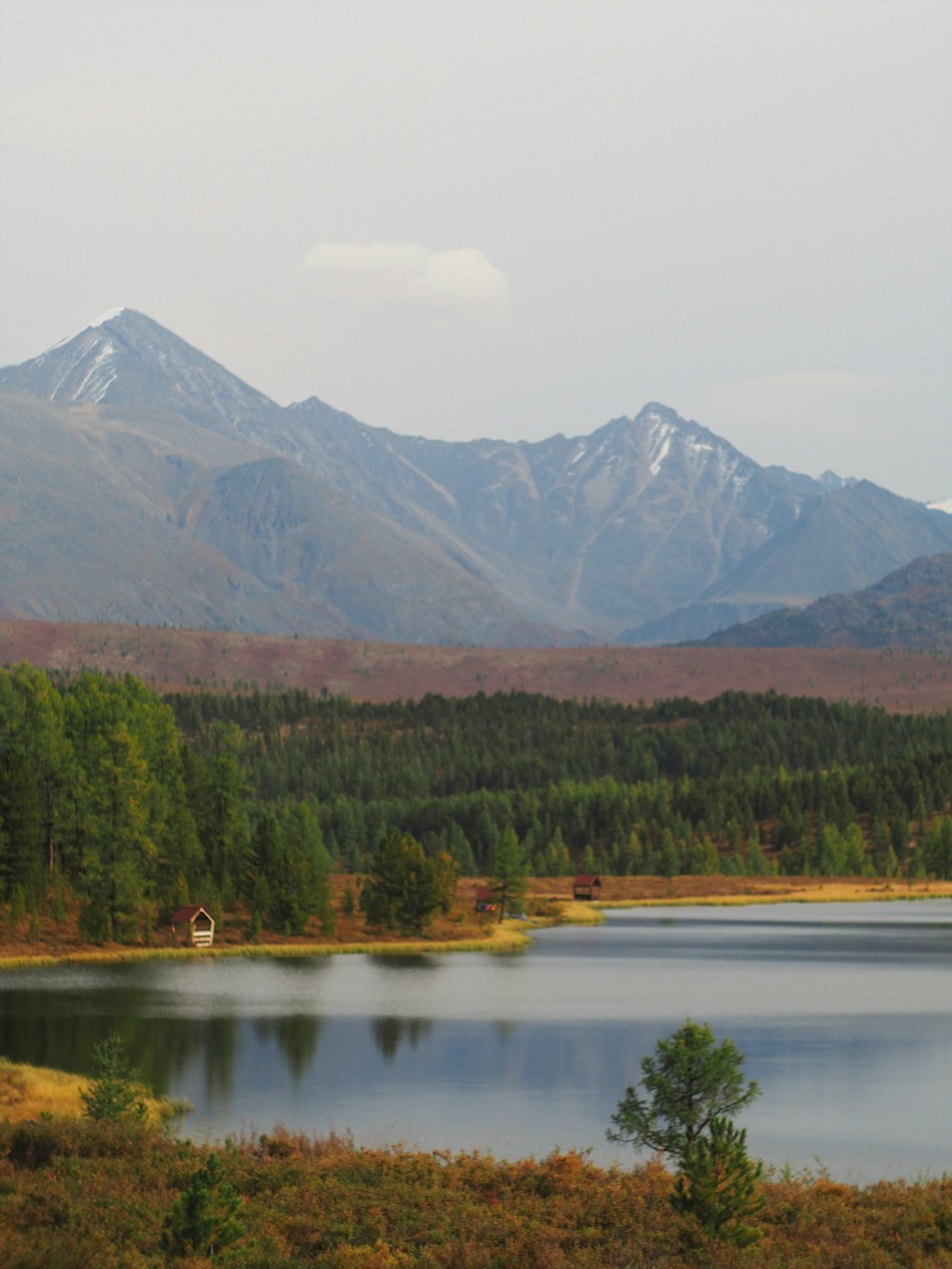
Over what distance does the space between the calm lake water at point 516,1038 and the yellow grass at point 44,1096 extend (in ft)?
5.96

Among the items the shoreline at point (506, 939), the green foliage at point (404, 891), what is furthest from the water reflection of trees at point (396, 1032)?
the green foliage at point (404, 891)

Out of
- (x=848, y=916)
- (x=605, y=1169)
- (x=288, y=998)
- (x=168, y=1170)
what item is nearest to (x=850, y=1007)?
(x=288, y=998)

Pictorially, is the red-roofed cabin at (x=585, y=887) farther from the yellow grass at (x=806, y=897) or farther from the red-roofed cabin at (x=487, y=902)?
the red-roofed cabin at (x=487, y=902)

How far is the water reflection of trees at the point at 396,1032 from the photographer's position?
73.2 metres

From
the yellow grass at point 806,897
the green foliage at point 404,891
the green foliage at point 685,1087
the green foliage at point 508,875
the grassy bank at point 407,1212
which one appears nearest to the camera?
the grassy bank at point 407,1212

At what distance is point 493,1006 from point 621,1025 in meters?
10.4

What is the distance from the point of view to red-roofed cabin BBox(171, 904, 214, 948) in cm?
11706

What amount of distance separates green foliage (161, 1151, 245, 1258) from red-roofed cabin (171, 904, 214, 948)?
289ft

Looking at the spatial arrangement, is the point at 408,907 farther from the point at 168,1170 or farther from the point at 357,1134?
the point at 168,1170

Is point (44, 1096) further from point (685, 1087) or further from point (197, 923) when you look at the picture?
point (197, 923)

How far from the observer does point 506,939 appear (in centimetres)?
13500

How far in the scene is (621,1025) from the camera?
81.1m

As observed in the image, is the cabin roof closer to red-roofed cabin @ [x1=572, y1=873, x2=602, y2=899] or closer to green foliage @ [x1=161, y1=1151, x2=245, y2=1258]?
red-roofed cabin @ [x1=572, y1=873, x2=602, y2=899]

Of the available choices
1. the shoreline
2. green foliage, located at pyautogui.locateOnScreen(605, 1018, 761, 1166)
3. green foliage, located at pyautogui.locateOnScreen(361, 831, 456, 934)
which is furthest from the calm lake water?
green foliage, located at pyautogui.locateOnScreen(361, 831, 456, 934)
